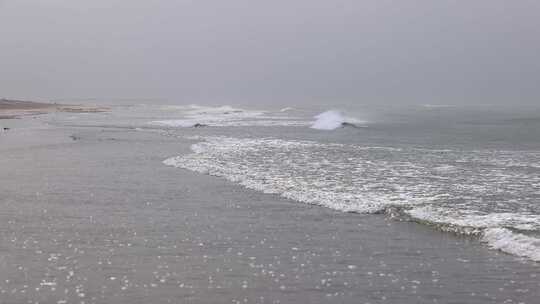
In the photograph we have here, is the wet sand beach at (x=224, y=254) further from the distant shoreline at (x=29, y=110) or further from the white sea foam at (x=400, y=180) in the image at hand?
the distant shoreline at (x=29, y=110)

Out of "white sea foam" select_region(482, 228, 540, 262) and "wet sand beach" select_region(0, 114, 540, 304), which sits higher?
"white sea foam" select_region(482, 228, 540, 262)

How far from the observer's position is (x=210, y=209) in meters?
17.2

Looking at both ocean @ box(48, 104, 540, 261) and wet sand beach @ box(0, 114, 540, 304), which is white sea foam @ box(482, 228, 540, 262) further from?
wet sand beach @ box(0, 114, 540, 304)

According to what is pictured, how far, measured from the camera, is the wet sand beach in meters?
9.97

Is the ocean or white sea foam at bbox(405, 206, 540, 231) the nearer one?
white sea foam at bbox(405, 206, 540, 231)

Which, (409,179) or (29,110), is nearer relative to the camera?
(409,179)

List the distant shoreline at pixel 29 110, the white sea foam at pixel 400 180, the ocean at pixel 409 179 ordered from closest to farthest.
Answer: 1. the ocean at pixel 409 179
2. the white sea foam at pixel 400 180
3. the distant shoreline at pixel 29 110

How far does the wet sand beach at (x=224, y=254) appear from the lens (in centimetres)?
997

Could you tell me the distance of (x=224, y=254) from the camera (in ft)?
40.4

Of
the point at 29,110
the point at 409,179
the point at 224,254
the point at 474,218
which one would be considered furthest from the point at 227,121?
the point at 224,254

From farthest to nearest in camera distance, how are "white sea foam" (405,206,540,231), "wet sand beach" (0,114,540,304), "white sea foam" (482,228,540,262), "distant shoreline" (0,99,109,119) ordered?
1. "distant shoreline" (0,99,109,119)
2. "white sea foam" (405,206,540,231)
3. "white sea foam" (482,228,540,262)
4. "wet sand beach" (0,114,540,304)

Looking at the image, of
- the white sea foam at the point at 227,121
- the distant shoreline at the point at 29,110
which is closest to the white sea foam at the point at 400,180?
the white sea foam at the point at 227,121

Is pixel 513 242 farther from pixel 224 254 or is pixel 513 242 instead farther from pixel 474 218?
pixel 224 254

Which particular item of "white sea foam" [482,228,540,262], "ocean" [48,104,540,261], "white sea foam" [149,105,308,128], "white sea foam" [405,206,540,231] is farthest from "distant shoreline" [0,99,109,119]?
"white sea foam" [482,228,540,262]
